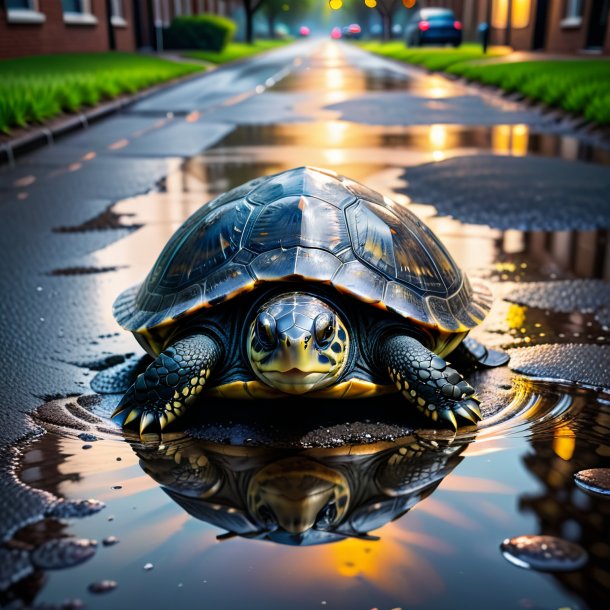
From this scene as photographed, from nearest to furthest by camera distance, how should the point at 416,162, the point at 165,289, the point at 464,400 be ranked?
the point at 464,400 < the point at 165,289 < the point at 416,162

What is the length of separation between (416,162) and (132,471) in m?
7.19

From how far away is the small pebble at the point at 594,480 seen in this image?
233cm

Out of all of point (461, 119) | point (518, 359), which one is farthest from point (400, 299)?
point (461, 119)

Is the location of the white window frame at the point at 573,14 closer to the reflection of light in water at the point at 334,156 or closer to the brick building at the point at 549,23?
the brick building at the point at 549,23

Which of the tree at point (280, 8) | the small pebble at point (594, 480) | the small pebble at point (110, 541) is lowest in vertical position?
the small pebble at point (594, 480)

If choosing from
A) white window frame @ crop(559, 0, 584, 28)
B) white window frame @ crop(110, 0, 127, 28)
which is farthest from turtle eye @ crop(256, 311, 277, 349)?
white window frame @ crop(110, 0, 127, 28)

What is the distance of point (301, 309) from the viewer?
104 inches

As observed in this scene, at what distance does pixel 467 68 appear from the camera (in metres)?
22.5

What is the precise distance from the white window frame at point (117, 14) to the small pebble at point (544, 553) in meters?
29.0

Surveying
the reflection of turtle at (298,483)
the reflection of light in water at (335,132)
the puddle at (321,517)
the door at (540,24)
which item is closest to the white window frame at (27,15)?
the reflection of light in water at (335,132)

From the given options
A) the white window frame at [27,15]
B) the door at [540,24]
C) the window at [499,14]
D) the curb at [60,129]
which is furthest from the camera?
the window at [499,14]

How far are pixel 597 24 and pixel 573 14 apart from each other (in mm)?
2271

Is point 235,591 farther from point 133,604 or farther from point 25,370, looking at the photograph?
point 25,370

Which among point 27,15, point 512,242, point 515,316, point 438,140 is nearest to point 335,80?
point 27,15
